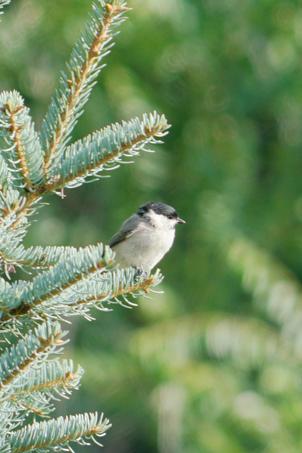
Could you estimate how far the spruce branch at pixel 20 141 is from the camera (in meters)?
2.49

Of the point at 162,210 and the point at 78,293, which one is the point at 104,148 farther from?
the point at 162,210

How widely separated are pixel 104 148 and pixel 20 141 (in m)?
0.20

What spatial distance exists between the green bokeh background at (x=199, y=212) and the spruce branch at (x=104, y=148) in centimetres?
766

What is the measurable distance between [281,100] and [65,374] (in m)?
13.0

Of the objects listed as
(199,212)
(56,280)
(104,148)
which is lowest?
(199,212)

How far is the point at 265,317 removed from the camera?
12.7m

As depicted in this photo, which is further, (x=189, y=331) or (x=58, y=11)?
(x=58, y=11)

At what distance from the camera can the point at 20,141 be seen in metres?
2.54

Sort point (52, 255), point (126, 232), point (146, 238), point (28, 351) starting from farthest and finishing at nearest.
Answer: point (126, 232) < point (146, 238) < point (52, 255) < point (28, 351)

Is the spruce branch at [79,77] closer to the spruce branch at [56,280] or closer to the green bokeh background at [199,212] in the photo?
the spruce branch at [56,280]

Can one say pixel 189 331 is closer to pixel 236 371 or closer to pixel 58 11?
pixel 236 371

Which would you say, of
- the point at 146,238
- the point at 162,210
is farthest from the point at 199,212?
the point at 146,238

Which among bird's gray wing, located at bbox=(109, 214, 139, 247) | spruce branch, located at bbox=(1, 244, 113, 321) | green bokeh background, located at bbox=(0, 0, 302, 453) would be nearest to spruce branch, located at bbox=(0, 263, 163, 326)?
spruce branch, located at bbox=(1, 244, 113, 321)

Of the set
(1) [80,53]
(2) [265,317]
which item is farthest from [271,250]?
(1) [80,53]
